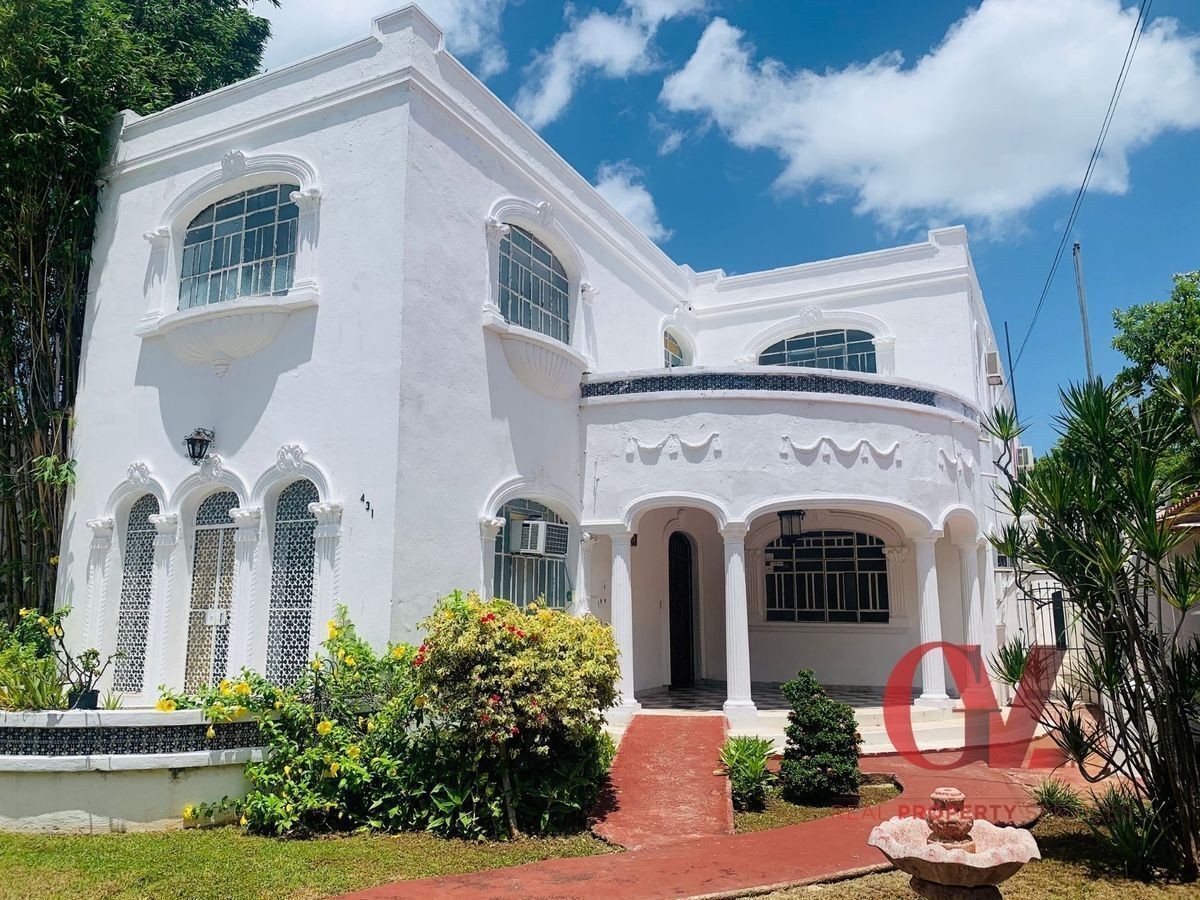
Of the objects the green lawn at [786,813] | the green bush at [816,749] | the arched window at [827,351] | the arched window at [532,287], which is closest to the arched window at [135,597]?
the arched window at [532,287]

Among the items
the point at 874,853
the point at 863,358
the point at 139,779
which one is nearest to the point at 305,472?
the point at 139,779

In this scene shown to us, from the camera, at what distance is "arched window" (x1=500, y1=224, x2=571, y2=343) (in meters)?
11.6

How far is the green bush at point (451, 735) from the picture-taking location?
24.1 feet

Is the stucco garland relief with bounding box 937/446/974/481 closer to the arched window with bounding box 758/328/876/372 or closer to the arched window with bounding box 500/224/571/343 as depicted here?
the arched window with bounding box 758/328/876/372

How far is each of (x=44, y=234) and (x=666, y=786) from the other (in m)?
11.0

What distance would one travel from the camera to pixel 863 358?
1644 cm

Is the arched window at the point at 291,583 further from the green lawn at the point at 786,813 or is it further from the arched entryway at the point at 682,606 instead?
the arched entryway at the point at 682,606

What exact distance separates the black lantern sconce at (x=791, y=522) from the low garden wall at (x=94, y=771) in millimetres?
9148

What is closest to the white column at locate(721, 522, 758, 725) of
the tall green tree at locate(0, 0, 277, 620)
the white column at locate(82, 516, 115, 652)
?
the white column at locate(82, 516, 115, 652)

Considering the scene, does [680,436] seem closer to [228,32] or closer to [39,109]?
[39,109]

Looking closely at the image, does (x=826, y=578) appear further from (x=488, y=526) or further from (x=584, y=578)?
(x=488, y=526)

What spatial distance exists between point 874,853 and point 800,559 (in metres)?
8.46

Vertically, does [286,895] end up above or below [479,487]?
below

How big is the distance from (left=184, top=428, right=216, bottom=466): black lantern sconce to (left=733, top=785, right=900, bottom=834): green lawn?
7166 millimetres
